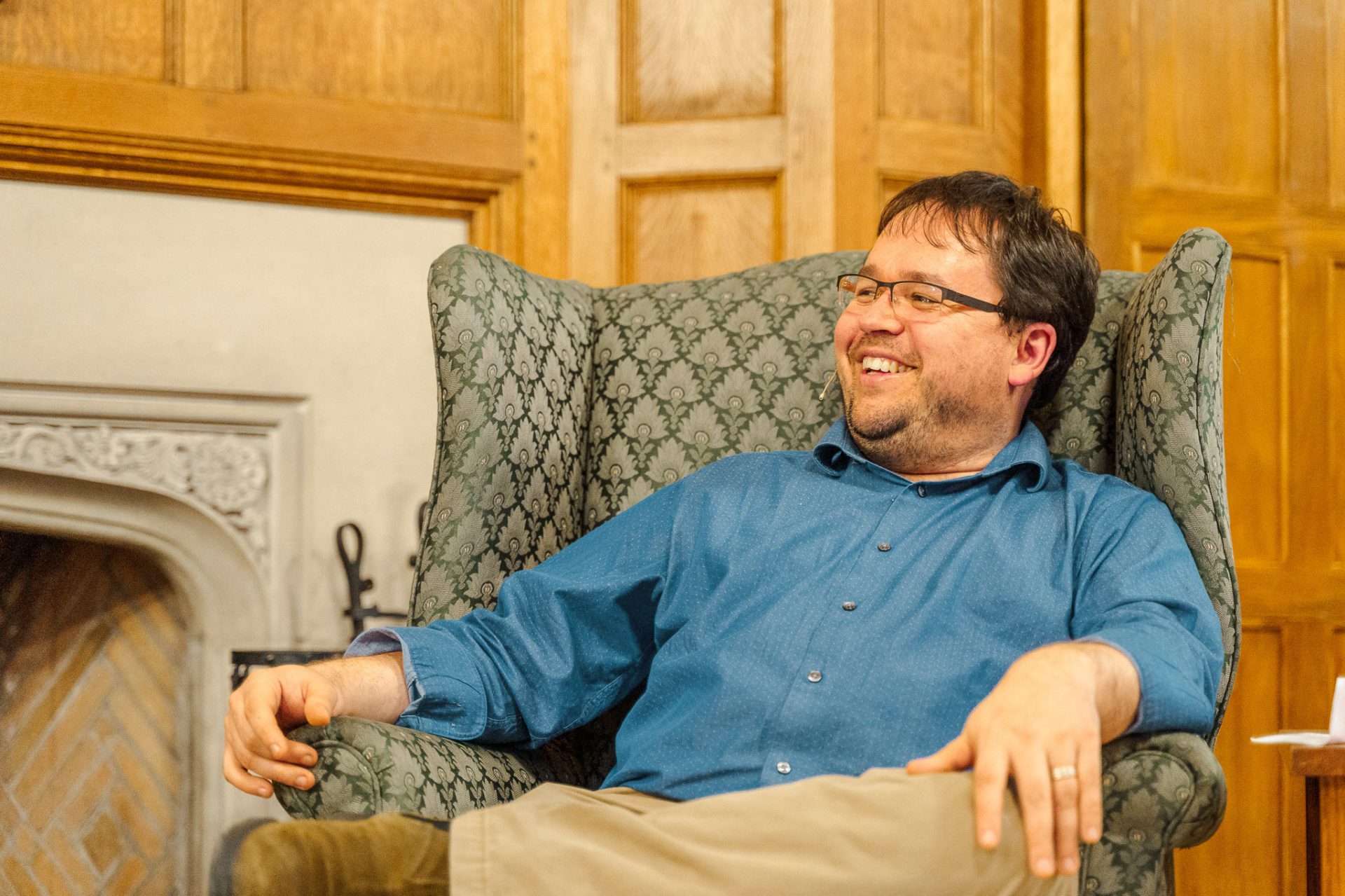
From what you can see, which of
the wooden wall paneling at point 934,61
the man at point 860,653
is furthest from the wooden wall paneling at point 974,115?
the man at point 860,653

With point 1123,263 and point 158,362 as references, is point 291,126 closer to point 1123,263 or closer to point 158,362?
point 158,362

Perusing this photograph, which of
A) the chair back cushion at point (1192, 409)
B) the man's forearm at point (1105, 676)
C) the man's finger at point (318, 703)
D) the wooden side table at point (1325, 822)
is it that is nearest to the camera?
the man's forearm at point (1105, 676)

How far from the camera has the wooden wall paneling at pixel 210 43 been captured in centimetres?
231

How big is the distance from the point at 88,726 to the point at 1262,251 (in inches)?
104

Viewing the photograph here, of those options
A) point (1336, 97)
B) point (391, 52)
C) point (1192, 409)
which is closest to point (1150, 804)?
point (1192, 409)

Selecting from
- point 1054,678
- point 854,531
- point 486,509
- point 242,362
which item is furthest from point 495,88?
point 1054,678

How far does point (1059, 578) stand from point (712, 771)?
42 centimetres

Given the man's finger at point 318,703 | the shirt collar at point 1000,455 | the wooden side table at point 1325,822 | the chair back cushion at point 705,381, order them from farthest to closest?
the chair back cushion at point 705,381
the shirt collar at point 1000,455
the wooden side table at point 1325,822
the man's finger at point 318,703

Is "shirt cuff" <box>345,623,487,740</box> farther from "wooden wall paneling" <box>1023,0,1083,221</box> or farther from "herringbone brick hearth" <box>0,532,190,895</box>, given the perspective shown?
"wooden wall paneling" <box>1023,0,1083,221</box>

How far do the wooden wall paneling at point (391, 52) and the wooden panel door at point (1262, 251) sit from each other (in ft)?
4.13

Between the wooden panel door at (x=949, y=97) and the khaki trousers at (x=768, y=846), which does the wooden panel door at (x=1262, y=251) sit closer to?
the wooden panel door at (x=949, y=97)

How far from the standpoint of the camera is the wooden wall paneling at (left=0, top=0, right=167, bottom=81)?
2.23 metres

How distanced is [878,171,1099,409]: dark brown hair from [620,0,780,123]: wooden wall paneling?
112 centimetres

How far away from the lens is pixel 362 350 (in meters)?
2.45
